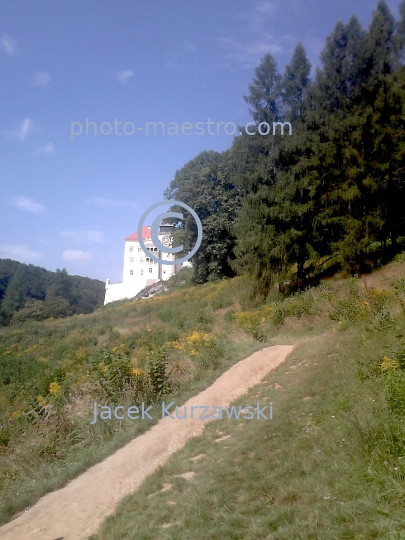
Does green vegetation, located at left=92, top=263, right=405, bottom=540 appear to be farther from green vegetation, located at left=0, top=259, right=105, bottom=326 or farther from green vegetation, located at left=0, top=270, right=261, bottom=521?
green vegetation, located at left=0, top=259, right=105, bottom=326

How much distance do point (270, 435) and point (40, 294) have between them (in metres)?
54.4

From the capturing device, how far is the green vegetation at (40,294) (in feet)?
152

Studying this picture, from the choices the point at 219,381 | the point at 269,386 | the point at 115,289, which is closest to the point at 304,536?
the point at 269,386

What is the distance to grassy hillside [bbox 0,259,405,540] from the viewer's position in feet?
10.4

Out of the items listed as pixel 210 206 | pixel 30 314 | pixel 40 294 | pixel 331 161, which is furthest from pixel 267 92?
pixel 40 294

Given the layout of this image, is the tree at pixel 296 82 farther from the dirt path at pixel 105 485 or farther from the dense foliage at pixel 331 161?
the dirt path at pixel 105 485

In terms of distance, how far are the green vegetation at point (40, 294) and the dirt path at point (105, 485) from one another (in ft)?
130

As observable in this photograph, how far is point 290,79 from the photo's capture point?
706 inches

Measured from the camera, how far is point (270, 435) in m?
4.82

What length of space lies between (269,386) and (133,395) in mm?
2561

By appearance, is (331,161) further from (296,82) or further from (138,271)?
(138,271)

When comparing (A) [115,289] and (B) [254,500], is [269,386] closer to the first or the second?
(B) [254,500]

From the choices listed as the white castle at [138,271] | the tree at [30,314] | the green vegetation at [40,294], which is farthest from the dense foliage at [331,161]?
the green vegetation at [40,294]

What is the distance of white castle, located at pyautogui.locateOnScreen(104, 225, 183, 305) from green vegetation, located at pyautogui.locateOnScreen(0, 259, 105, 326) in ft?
39.1
